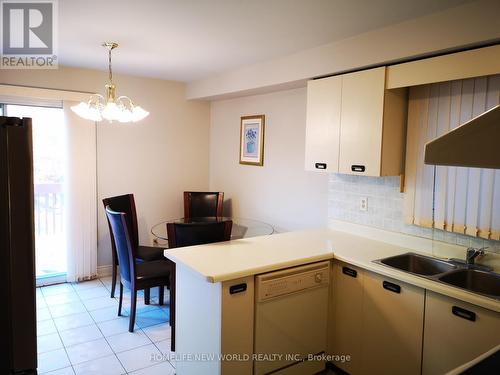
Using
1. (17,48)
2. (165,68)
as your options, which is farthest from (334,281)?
(17,48)

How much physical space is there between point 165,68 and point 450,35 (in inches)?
105

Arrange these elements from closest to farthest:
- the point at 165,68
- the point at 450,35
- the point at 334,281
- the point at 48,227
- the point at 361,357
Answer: the point at 450,35 < the point at 361,357 < the point at 334,281 < the point at 165,68 < the point at 48,227

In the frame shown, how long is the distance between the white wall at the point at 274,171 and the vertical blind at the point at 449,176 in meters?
0.89

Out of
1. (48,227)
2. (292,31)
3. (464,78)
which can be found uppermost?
(292,31)

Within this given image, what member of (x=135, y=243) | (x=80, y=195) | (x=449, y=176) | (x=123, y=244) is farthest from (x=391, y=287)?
(x=80, y=195)

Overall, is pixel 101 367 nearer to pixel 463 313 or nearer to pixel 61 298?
pixel 61 298

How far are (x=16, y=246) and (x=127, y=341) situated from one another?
6.83 ft

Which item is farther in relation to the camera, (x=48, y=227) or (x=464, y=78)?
(x=48, y=227)

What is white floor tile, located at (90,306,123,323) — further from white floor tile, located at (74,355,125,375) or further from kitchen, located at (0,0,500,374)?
white floor tile, located at (74,355,125,375)

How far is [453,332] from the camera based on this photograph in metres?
1.88

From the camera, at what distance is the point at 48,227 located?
14.6ft

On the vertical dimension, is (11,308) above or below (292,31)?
below

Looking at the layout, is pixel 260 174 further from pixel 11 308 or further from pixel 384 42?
pixel 11 308

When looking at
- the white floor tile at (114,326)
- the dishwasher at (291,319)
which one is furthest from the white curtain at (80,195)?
the dishwasher at (291,319)
